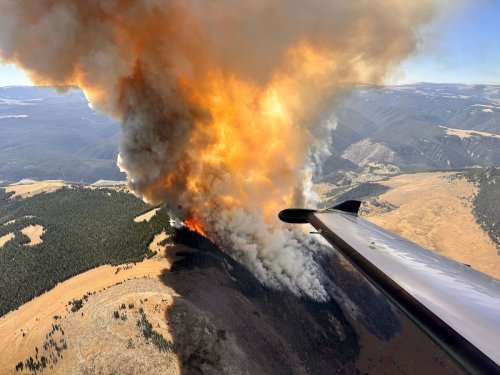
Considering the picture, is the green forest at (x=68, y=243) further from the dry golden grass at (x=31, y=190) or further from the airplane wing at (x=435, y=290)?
the airplane wing at (x=435, y=290)

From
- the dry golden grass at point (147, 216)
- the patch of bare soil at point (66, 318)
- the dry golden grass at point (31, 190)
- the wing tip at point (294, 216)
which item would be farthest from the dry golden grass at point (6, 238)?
the wing tip at point (294, 216)

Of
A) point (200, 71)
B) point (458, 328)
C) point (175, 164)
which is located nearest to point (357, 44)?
point (200, 71)

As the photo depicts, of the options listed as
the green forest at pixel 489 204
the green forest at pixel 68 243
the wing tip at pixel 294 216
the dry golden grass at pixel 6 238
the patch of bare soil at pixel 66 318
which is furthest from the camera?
the green forest at pixel 489 204

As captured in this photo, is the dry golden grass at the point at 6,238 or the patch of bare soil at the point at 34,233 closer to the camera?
the patch of bare soil at the point at 34,233

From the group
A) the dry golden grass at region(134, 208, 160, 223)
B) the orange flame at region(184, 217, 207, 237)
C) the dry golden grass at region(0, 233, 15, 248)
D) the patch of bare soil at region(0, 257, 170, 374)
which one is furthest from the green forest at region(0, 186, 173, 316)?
the orange flame at region(184, 217, 207, 237)

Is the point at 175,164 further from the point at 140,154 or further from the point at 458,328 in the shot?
the point at 458,328

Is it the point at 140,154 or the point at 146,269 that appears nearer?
the point at 140,154

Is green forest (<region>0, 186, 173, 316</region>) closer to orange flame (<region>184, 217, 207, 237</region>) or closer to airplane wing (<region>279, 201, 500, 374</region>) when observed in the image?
orange flame (<region>184, 217, 207, 237</region>)

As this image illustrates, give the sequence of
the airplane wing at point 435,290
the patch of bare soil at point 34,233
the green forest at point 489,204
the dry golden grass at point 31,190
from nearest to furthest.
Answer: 1. the airplane wing at point 435,290
2. the patch of bare soil at point 34,233
3. the dry golden grass at point 31,190
4. the green forest at point 489,204
